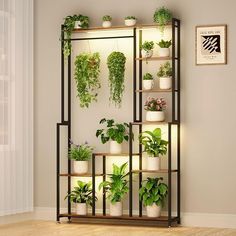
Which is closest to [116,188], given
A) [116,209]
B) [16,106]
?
[116,209]

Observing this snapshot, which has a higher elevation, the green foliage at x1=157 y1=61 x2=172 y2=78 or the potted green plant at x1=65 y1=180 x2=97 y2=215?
the green foliage at x1=157 y1=61 x2=172 y2=78

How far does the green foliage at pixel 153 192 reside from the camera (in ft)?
27.8

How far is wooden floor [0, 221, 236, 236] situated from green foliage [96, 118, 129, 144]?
3.27 feet

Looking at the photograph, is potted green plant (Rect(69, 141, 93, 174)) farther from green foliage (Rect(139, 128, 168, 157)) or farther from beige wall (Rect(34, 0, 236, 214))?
beige wall (Rect(34, 0, 236, 214))

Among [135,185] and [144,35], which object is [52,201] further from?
[144,35]

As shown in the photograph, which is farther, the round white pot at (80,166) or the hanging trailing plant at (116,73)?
the round white pot at (80,166)

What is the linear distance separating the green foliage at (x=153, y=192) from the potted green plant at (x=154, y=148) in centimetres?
18

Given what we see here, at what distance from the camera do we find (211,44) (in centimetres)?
854

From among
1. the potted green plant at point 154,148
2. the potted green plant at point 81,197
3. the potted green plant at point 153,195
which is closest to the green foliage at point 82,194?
the potted green plant at point 81,197

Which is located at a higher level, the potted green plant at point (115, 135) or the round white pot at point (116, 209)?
the potted green plant at point (115, 135)

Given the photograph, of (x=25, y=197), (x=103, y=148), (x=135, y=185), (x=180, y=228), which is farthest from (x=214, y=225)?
(x=25, y=197)

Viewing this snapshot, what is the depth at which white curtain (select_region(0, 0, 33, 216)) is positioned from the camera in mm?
8766

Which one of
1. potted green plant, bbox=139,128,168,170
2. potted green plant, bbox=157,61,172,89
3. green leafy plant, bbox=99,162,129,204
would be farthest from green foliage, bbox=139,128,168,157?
potted green plant, bbox=157,61,172,89

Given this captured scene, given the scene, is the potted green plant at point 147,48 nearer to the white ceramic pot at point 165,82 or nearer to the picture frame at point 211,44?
the white ceramic pot at point 165,82
